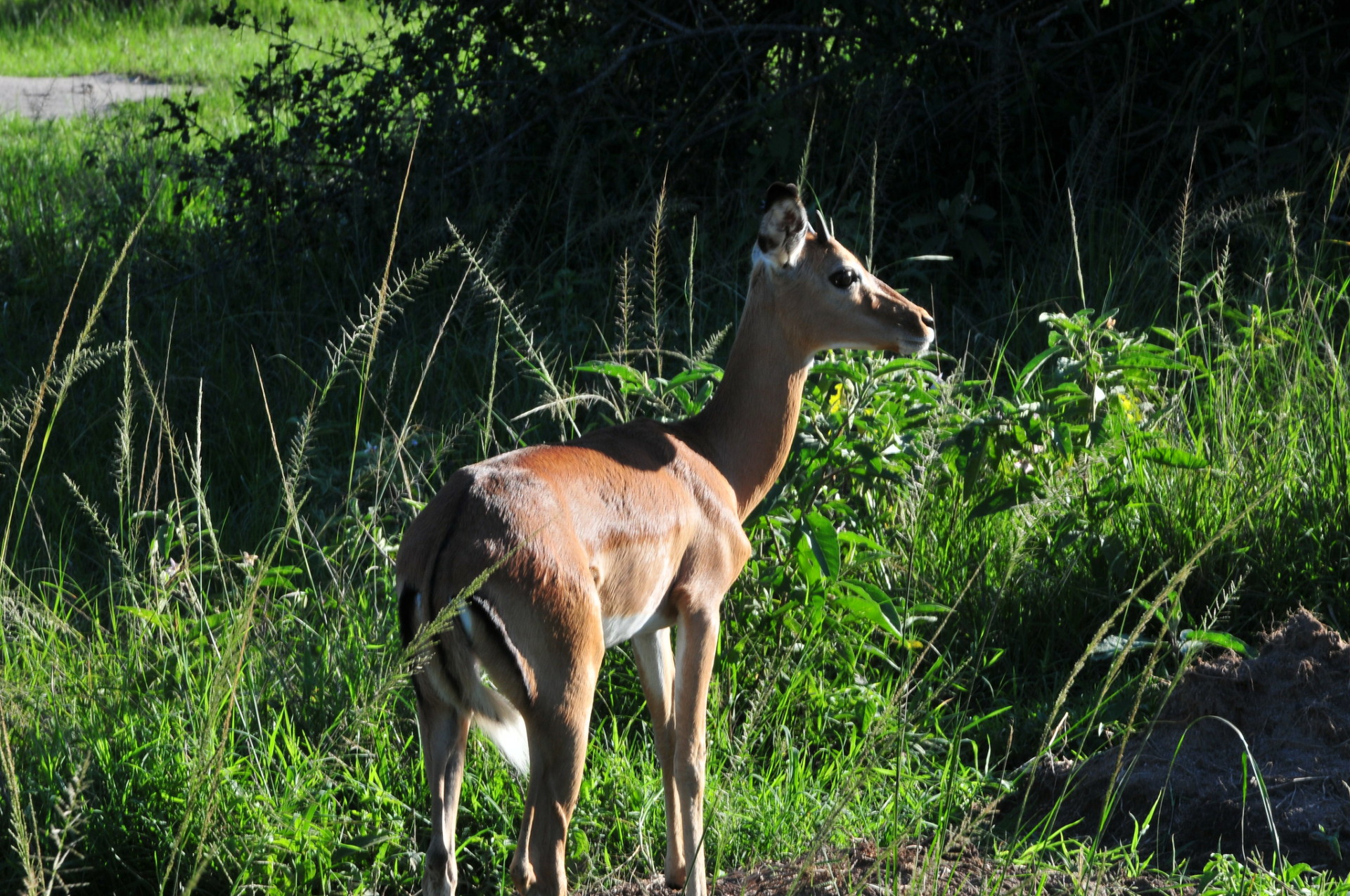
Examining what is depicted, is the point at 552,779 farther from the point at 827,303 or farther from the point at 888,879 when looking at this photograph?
the point at 827,303

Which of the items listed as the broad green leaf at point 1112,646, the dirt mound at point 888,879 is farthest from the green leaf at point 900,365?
the dirt mound at point 888,879

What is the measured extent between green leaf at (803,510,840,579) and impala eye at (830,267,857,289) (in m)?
0.58

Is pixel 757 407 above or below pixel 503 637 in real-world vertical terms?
above

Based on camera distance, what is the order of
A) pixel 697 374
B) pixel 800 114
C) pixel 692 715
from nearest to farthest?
pixel 692 715
pixel 697 374
pixel 800 114

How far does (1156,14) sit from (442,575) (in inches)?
175

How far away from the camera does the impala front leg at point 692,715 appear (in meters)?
3.02

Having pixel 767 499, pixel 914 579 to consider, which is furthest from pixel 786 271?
pixel 914 579

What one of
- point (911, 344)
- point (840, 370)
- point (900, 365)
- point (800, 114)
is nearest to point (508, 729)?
point (911, 344)

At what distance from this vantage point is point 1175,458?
3836 millimetres

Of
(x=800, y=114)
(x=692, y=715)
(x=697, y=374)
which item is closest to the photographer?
(x=692, y=715)

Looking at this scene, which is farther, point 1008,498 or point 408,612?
point 1008,498

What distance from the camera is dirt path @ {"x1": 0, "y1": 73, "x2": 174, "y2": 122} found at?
1001 cm

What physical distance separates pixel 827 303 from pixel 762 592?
0.82 metres

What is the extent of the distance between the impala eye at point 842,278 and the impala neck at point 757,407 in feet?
0.55
